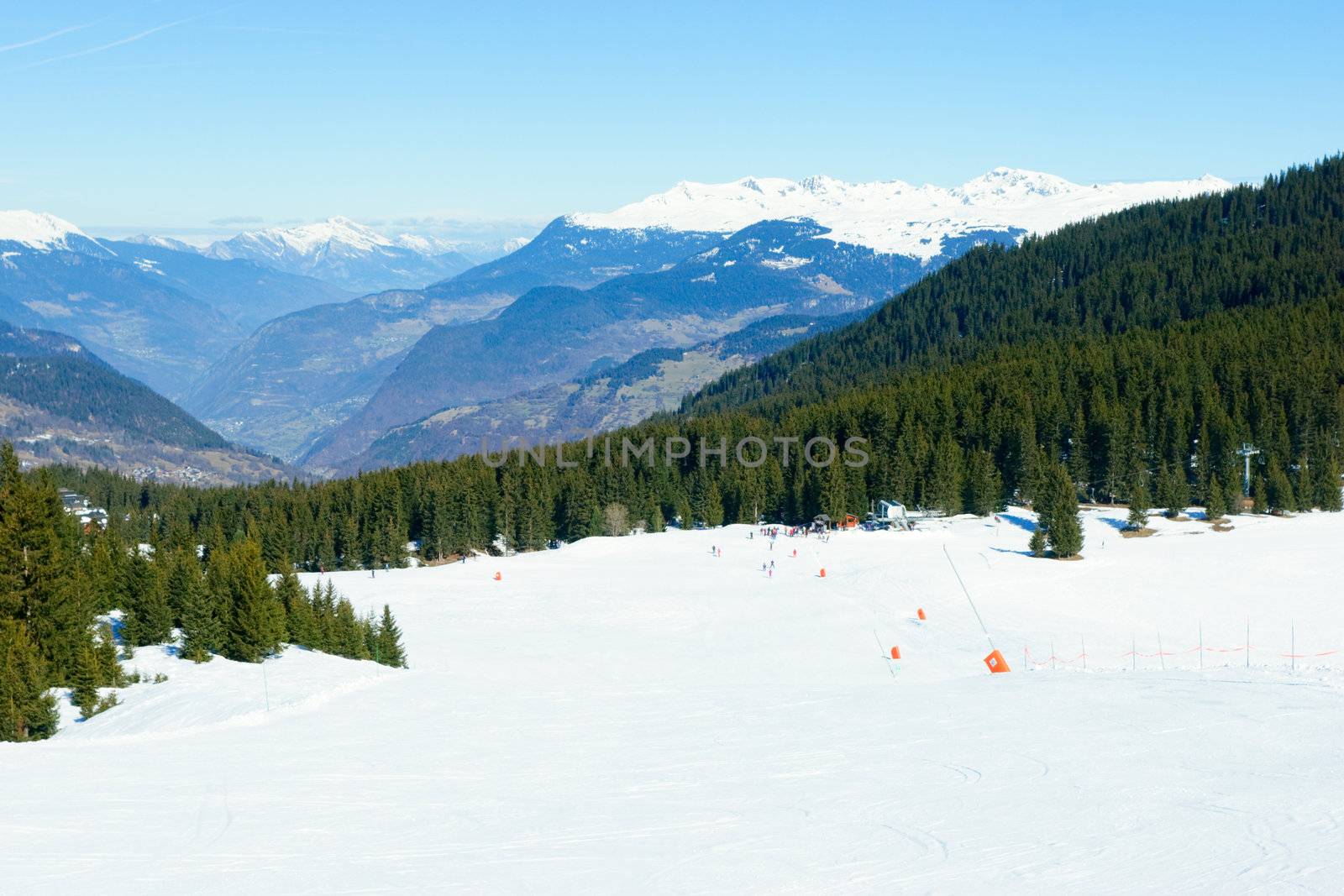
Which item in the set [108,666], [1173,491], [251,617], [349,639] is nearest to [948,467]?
[1173,491]

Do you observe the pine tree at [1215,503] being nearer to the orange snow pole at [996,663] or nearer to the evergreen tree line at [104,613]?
the orange snow pole at [996,663]

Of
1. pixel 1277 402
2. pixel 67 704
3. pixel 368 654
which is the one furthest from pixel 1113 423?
pixel 67 704

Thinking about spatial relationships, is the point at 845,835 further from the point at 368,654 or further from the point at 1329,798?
the point at 368,654

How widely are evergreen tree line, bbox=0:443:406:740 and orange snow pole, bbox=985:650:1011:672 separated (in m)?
32.1

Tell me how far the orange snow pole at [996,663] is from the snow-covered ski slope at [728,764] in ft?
2.90

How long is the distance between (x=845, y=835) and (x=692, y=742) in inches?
524

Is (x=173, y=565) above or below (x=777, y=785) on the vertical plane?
above

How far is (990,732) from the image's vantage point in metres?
35.8

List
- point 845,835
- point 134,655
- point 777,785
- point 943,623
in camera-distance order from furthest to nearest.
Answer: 1. point 943,623
2. point 134,655
3. point 777,785
4. point 845,835

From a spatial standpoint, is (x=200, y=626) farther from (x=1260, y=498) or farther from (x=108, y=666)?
(x=1260, y=498)

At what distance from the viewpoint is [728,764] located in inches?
1314

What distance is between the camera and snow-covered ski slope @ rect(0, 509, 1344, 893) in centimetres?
2234

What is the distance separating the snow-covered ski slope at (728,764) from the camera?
73.3 feet

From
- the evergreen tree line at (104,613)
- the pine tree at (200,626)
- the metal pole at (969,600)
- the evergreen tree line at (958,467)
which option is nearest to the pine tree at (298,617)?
the evergreen tree line at (104,613)
